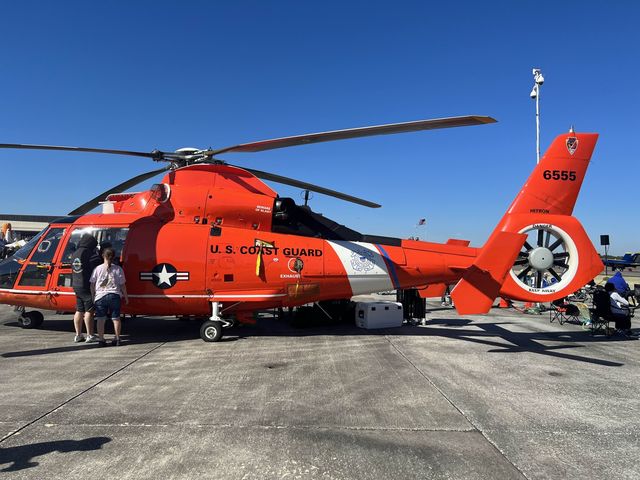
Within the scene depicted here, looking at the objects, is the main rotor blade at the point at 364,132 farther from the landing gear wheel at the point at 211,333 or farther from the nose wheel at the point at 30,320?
the nose wheel at the point at 30,320

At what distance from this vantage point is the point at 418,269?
898 centimetres

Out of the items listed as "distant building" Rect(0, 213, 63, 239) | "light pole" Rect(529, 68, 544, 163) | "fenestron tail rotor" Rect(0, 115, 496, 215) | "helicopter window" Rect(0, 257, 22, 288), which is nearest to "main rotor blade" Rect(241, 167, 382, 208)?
"fenestron tail rotor" Rect(0, 115, 496, 215)

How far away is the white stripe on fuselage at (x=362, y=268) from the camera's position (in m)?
8.87

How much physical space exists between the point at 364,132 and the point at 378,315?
5.17 m

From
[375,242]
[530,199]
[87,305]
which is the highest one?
[530,199]

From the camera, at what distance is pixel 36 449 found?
3410 millimetres

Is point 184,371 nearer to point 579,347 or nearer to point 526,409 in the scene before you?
point 526,409

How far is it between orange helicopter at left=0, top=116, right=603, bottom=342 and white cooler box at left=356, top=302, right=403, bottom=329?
3.34ft

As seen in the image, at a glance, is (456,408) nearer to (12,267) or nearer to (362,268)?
(362,268)

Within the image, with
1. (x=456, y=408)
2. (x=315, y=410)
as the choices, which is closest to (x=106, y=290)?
(x=315, y=410)

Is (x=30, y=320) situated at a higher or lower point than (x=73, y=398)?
higher

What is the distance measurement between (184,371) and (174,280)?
8.98 feet

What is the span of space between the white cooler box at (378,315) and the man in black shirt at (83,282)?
6024 millimetres

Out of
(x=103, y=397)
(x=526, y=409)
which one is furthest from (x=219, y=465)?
(x=526, y=409)
